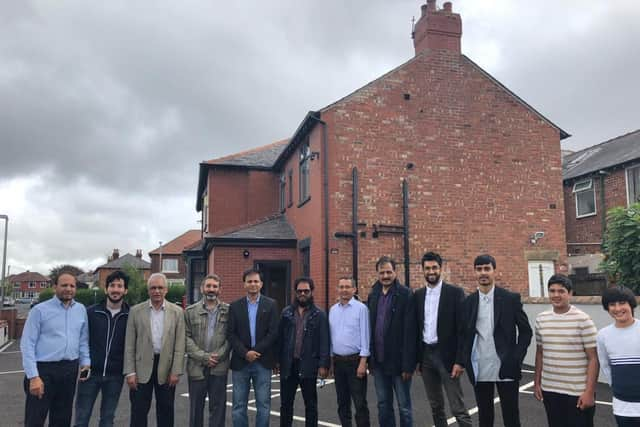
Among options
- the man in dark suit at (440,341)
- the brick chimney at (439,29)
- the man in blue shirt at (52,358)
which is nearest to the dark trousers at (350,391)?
the man in dark suit at (440,341)

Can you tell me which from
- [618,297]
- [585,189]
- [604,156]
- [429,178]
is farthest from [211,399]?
[604,156]

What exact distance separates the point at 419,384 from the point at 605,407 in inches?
119

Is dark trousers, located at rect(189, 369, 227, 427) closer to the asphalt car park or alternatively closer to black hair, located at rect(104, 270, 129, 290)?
the asphalt car park

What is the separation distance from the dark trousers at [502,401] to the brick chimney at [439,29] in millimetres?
10719

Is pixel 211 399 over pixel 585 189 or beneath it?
beneath

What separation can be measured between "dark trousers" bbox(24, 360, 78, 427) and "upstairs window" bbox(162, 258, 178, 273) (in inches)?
1998

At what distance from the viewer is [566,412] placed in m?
4.29

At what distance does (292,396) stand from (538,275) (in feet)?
31.6

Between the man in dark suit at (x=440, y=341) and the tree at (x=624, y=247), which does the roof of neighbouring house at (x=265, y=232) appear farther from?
the man in dark suit at (x=440, y=341)

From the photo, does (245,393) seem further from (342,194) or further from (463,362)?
(342,194)

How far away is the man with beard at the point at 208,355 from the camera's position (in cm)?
557

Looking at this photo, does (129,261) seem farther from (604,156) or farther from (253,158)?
(604,156)

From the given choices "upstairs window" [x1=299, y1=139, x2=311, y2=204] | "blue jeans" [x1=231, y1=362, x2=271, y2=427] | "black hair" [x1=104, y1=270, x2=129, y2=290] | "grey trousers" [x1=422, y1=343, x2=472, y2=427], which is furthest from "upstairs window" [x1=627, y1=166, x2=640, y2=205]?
"black hair" [x1=104, y1=270, x2=129, y2=290]

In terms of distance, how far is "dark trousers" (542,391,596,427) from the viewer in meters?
4.25
